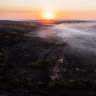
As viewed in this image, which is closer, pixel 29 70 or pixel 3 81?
pixel 3 81

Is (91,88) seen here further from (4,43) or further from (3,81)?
(4,43)

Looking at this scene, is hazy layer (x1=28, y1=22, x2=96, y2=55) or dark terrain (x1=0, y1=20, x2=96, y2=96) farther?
hazy layer (x1=28, y1=22, x2=96, y2=55)

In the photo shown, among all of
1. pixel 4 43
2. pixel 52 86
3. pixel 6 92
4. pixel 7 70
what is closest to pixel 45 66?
pixel 7 70

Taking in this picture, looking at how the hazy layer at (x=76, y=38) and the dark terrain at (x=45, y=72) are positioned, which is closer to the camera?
the dark terrain at (x=45, y=72)

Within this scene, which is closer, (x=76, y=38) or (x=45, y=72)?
(x=45, y=72)

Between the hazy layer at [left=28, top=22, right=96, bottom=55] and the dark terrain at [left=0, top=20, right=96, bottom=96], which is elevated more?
the hazy layer at [left=28, top=22, right=96, bottom=55]

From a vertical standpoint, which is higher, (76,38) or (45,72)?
(76,38)

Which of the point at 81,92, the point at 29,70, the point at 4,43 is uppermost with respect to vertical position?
the point at 4,43

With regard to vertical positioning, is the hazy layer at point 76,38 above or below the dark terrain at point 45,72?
above
